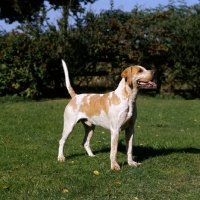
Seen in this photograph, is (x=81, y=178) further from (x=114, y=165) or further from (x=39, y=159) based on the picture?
(x=39, y=159)

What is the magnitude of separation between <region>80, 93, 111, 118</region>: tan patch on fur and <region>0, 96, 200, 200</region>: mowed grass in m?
0.84

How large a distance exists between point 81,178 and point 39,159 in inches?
59.4

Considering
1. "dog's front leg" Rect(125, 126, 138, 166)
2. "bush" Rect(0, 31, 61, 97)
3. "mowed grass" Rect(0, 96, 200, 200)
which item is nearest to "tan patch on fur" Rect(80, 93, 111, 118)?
"dog's front leg" Rect(125, 126, 138, 166)

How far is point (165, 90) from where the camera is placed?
20.2 metres

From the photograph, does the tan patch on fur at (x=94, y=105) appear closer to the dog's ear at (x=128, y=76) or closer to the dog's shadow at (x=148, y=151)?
the dog's ear at (x=128, y=76)

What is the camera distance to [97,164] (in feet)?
24.9

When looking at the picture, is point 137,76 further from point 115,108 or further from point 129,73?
point 115,108

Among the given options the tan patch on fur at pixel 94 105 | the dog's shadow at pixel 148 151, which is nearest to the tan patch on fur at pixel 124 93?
the tan patch on fur at pixel 94 105

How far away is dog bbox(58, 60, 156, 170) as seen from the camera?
7.23 meters

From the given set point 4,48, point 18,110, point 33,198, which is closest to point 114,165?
point 33,198

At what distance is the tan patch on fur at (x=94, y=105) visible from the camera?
7.58 meters

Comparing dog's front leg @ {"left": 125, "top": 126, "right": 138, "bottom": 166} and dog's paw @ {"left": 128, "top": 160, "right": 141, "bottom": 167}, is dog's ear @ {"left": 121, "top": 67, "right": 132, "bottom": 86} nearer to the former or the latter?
dog's front leg @ {"left": 125, "top": 126, "right": 138, "bottom": 166}

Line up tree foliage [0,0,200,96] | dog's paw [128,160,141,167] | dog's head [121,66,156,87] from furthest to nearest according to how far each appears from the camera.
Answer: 1. tree foliage [0,0,200,96]
2. dog's paw [128,160,141,167]
3. dog's head [121,66,156,87]

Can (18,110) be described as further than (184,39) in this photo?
No
